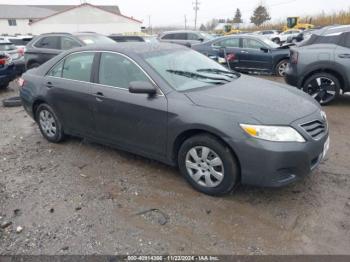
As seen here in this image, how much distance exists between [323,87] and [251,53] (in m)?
4.42

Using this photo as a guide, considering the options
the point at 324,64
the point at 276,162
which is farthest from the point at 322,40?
the point at 276,162

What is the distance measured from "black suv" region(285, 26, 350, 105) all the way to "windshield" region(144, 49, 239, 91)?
3.05 m

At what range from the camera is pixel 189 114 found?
3314 millimetres

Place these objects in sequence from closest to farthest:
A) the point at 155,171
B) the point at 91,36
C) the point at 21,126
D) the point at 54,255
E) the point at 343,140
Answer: the point at 54,255
the point at 155,171
the point at 343,140
the point at 21,126
the point at 91,36

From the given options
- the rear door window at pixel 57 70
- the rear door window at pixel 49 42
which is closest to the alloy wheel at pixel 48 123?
the rear door window at pixel 57 70

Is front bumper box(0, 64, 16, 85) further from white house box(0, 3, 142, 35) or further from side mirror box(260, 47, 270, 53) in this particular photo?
white house box(0, 3, 142, 35)

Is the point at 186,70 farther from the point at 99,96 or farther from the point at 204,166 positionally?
the point at 204,166

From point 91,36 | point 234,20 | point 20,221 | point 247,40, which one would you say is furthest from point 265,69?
point 234,20

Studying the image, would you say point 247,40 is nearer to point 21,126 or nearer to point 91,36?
point 91,36

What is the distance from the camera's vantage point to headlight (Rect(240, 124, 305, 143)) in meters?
2.98

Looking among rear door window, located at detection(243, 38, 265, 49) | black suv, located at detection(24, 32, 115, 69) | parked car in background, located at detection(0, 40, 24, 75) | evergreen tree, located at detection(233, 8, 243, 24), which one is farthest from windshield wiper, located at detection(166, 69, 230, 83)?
evergreen tree, located at detection(233, 8, 243, 24)

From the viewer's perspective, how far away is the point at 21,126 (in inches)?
243

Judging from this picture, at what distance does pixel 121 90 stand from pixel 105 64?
0.50 m

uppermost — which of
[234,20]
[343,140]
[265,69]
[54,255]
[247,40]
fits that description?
[234,20]
